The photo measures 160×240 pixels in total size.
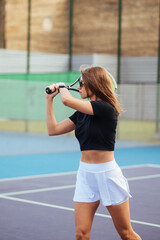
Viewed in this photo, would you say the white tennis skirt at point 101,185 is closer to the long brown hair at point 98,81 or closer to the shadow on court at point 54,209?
the long brown hair at point 98,81

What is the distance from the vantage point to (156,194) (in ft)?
24.7

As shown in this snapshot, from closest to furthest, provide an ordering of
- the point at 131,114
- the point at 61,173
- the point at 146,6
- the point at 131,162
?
1. the point at 61,173
2. the point at 131,162
3. the point at 131,114
4. the point at 146,6

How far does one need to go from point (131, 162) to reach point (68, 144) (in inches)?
119

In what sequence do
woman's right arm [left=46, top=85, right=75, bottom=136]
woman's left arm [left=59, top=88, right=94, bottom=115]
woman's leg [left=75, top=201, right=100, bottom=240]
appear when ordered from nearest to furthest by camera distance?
woman's left arm [left=59, top=88, right=94, bottom=115], woman's leg [left=75, top=201, right=100, bottom=240], woman's right arm [left=46, top=85, right=75, bottom=136]

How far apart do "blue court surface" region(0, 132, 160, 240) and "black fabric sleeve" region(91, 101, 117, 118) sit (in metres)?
1.81

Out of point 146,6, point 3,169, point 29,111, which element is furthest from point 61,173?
point 146,6

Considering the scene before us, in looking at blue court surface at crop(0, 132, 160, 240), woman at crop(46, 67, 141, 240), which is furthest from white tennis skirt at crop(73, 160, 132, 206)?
blue court surface at crop(0, 132, 160, 240)

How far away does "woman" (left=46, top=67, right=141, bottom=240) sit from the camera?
365cm

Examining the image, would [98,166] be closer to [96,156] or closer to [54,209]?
[96,156]

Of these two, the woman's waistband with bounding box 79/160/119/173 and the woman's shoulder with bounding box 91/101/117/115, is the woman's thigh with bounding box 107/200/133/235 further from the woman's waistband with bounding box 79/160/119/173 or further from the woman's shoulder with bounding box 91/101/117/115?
the woman's shoulder with bounding box 91/101/117/115

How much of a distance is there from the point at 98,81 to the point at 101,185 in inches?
26.9

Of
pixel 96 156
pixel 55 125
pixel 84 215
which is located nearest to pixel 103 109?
pixel 96 156

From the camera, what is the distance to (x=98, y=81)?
144 inches

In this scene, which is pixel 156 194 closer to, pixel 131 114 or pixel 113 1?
pixel 131 114
